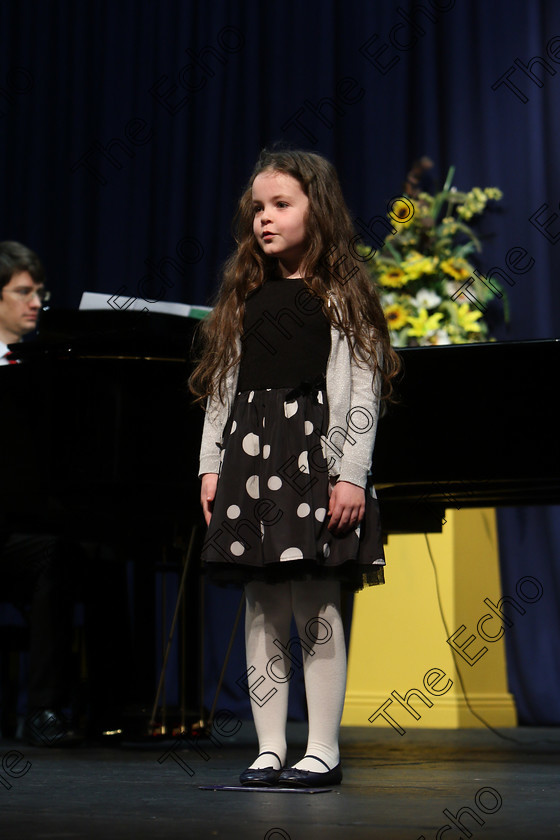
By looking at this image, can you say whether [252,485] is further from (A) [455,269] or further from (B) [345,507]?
(A) [455,269]

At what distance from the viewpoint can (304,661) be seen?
2.05 m

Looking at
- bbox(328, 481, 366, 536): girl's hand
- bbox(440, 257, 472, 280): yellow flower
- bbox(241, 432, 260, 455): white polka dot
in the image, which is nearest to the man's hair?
bbox(440, 257, 472, 280): yellow flower

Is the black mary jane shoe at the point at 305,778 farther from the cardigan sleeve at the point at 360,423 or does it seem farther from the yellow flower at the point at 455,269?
the yellow flower at the point at 455,269

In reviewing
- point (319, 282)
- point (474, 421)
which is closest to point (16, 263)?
point (474, 421)

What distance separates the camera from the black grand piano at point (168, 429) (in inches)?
103

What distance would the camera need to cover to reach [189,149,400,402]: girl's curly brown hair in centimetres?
212

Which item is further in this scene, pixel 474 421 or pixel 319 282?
pixel 474 421

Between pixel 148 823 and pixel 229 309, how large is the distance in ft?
3.23

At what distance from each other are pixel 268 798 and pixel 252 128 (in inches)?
132

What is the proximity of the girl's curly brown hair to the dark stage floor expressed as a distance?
729 mm

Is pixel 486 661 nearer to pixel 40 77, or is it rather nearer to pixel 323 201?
pixel 323 201

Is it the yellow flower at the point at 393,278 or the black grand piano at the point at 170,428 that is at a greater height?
the yellow flower at the point at 393,278

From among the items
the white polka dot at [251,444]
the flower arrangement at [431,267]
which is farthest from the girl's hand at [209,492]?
the flower arrangement at [431,267]

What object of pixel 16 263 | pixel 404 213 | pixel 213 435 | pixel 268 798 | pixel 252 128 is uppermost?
pixel 252 128
